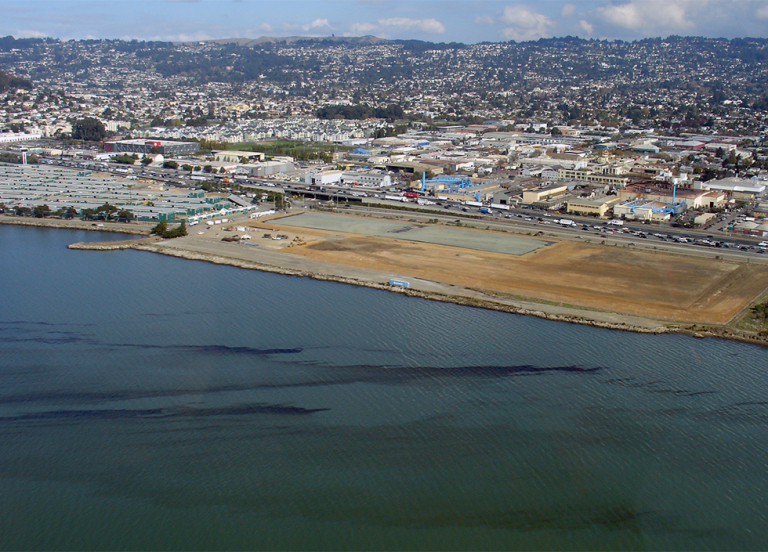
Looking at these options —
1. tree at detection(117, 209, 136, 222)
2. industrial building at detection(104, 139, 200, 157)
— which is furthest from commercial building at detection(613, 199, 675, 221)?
industrial building at detection(104, 139, 200, 157)

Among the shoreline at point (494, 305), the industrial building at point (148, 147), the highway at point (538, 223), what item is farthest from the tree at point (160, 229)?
the industrial building at point (148, 147)

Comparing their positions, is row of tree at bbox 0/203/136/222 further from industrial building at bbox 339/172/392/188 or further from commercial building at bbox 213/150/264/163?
commercial building at bbox 213/150/264/163

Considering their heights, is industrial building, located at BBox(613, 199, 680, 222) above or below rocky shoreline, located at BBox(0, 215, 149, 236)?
above

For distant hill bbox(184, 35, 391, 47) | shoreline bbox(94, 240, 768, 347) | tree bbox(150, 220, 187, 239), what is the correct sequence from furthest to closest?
1. distant hill bbox(184, 35, 391, 47)
2. tree bbox(150, 220, 187, 239)
3. shoreline bbox(94, 240, 768, 347)

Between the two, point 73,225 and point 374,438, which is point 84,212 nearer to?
point 73,225

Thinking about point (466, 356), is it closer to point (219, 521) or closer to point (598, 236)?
point (219, 521)

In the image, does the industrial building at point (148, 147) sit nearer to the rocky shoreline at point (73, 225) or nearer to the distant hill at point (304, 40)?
the rocky shoreline at point (73, 225)

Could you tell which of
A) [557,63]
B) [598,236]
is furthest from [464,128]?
[557,63]
